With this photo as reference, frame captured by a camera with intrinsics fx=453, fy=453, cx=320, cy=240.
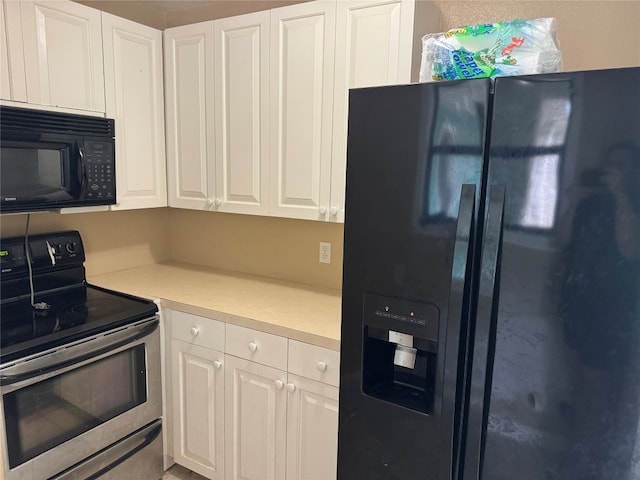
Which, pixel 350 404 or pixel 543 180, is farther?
pixel 350 404

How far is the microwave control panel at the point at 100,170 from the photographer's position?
2033 millimetres

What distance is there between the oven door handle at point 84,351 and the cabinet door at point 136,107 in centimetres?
65

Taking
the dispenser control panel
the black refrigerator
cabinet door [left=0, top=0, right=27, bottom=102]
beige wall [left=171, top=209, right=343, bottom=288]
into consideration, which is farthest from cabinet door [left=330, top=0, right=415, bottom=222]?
cabinet door [left=0, top=0, right=27, bottom=102]

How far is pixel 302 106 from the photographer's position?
6.59ft

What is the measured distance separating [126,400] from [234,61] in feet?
5.36

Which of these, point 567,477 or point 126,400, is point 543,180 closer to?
point 567,477

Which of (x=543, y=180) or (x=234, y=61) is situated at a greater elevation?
(x=234, y=61)

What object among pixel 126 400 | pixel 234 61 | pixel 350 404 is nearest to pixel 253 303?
pixel 126 400

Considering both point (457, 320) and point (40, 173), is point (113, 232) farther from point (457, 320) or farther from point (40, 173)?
point (457, 320)

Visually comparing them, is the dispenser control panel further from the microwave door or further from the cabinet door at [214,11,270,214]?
the microwave door

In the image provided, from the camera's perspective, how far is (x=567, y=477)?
109 centimetres

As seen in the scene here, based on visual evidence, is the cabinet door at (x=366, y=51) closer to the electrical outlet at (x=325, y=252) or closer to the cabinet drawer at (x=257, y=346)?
the electrical outlet at (x=325, y=252)

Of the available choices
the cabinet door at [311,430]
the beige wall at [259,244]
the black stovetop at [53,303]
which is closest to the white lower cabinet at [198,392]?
the black stovetop at [53,303]

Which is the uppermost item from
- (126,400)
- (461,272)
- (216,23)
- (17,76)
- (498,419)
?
(216,23)
